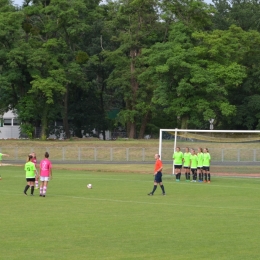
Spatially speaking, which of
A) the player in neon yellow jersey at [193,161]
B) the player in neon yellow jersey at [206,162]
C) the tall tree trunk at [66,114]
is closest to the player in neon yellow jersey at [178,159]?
the player in neon yellow jersey at [193,161]

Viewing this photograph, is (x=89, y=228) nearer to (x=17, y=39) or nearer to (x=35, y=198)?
(x=35, y=198)

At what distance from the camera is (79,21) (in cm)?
8125

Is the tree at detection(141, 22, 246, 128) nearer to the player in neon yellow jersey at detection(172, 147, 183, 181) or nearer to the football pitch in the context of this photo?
the player in neon yellow jersey at detection(172, 147, 183, 181)

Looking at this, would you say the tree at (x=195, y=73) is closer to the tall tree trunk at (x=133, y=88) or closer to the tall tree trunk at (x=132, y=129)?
the tall tree trunk at (x=133, y=88)

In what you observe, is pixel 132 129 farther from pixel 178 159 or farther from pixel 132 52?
pixel 178 159

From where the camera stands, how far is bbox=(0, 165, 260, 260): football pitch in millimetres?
15859

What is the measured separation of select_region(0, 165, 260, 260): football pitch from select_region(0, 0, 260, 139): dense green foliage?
3940cm

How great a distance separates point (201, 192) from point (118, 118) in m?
50.4

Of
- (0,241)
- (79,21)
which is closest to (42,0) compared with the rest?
(79,21)

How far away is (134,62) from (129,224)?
61.8 m

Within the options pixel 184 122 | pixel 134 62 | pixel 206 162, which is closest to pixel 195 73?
pixel 184 122

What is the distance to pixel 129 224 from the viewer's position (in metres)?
20.8

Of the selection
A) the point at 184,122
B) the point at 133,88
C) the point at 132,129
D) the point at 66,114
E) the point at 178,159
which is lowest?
the point at 178,159

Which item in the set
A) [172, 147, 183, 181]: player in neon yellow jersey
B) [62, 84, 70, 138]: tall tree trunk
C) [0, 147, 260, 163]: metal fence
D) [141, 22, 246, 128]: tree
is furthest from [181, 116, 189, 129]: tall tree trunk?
[172, 147, 183, 181]: player in neon yellow jersey
